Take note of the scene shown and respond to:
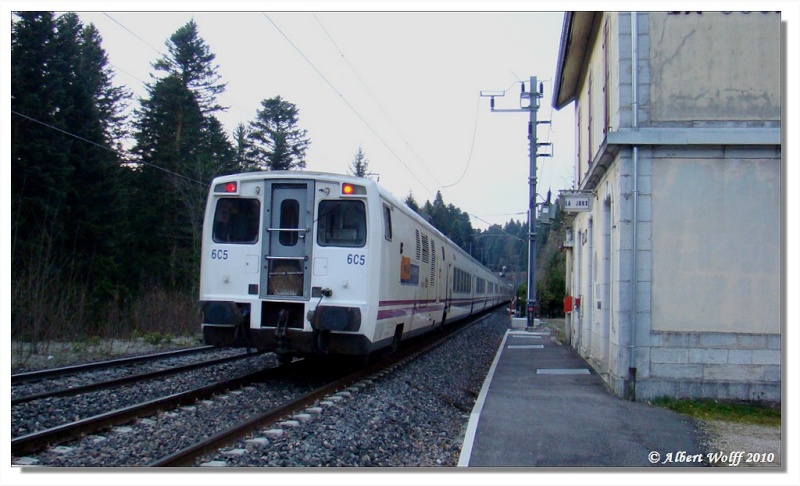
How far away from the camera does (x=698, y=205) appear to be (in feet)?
32.3

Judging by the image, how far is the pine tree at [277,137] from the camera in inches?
1521

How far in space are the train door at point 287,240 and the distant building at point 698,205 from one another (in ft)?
14.2

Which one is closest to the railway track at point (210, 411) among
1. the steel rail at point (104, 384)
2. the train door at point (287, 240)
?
the steel rail at point (104, 384)

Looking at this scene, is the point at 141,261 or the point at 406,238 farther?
the point at 141,261

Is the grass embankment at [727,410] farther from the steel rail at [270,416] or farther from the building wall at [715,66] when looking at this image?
the steel rail at [270,416]

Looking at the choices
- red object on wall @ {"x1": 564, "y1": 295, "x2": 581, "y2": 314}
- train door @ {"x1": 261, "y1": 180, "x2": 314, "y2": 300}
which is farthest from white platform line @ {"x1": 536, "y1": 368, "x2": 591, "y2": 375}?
train door @ {"x1": 261, "y1": 180, "x2": 314, "y2": 300}

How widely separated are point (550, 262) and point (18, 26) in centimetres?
3543

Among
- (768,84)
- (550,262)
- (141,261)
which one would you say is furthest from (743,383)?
(550,262)

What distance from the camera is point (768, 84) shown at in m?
9.74

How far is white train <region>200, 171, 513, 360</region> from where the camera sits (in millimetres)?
9727

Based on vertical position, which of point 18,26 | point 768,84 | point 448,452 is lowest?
point 448,452

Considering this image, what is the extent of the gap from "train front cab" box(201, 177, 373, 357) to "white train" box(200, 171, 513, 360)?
14mm
